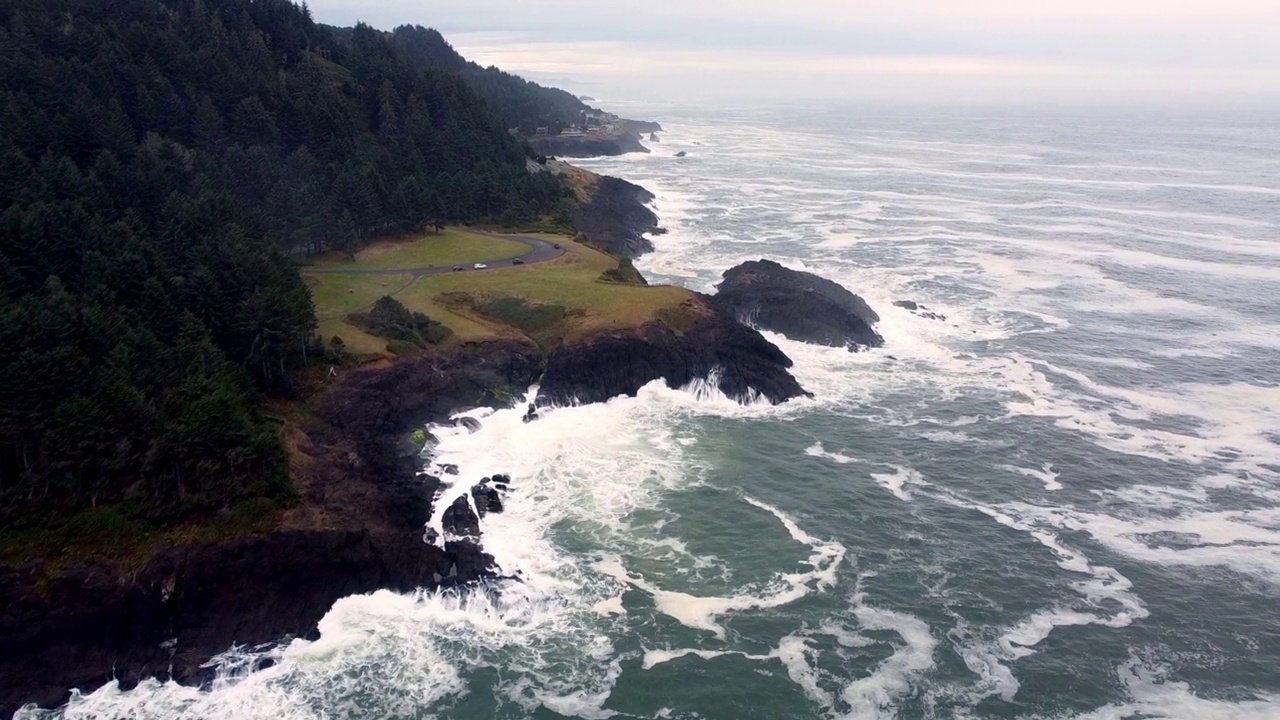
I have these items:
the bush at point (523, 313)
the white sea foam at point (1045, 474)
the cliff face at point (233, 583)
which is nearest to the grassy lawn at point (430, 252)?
the bush at point (523, 313)

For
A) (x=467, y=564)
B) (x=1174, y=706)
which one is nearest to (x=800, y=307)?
(x=467, y=564)

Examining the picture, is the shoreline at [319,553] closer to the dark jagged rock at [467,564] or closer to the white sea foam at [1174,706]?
the dark jagged rock at [467,564]

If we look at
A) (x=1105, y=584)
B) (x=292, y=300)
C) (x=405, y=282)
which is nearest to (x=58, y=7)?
(x=405, y=282)

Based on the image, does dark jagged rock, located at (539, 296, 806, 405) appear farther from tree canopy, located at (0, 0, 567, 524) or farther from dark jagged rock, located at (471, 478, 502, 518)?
tree canopy, located at (0, 0, 567, 524)

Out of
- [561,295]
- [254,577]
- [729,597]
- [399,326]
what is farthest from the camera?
[561,295]

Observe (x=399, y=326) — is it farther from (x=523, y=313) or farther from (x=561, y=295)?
(x=561, y=295)

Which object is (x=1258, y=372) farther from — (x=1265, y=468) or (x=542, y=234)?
(x=542, y=234)
